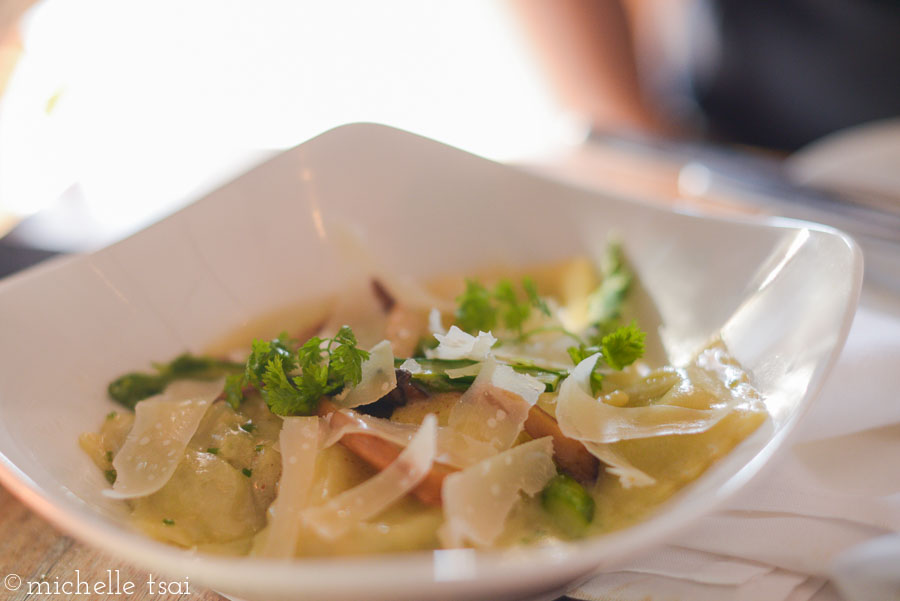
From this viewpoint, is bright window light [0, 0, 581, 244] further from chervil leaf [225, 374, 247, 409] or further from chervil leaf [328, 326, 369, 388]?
chervil leaf [328, 326, 369, 388]

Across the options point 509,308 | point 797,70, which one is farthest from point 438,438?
point 797,70

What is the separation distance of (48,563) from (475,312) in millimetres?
892

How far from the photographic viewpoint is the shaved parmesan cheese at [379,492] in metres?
0.91

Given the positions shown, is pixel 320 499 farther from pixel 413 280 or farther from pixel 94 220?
pixel 94 220

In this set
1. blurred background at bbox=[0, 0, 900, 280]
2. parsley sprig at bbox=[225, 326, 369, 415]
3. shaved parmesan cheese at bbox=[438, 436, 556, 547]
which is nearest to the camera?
shaved parmesan cheese at bbox=[438, 436, 556, 547]

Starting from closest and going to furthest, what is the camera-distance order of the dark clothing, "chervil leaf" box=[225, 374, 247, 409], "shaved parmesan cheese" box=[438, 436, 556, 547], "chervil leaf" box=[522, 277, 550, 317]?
1. "shaved parmesan cheese" box=[438, 436, 556, 547]
2. "chervil leaf" box=[225, 374, 247, 409]
3. "chervil leaf" box=[522, 277, 550, 317]
4. the dark clothing

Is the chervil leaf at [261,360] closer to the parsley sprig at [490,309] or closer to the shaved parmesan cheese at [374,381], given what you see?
the shaved parmesan cheese at [374,381]

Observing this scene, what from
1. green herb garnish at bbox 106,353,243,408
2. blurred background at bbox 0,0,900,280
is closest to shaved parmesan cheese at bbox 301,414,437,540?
green herb garnish at bbox 106,353,243,408

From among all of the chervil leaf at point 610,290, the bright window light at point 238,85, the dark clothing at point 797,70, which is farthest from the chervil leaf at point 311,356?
the dark clothing at point 797,70

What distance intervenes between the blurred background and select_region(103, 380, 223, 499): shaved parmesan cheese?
71 centimetres

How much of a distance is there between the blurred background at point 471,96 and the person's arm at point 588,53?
15 mm

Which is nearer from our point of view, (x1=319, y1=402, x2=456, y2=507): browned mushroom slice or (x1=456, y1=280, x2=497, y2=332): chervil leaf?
(x1=319, y1=402, x2=456, y2=507): browned mushroom slice

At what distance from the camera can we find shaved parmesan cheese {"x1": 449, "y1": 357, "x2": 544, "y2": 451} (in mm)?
1034

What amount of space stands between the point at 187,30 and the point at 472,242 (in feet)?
12.5
